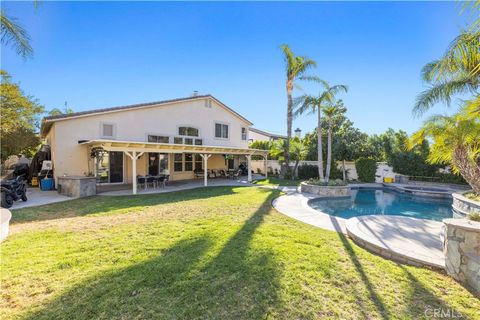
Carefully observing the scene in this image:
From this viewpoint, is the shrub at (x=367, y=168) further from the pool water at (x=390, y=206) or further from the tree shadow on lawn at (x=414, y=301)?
the tree shadow on lawn at (x=414, y=301)

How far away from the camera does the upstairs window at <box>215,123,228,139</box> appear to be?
20.9m

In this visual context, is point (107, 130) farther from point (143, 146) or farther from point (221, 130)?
point (221, 130)

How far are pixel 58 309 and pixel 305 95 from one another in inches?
584

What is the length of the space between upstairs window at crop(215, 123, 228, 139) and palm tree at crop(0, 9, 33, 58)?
16.3 metres

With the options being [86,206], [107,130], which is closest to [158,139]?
[107,130]

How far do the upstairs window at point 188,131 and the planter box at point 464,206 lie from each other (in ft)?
56.4

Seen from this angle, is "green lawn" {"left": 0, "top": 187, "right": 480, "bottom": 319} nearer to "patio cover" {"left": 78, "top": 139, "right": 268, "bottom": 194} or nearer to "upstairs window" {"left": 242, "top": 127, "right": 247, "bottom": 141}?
"patio cover" {"left": 78, "top": 139, "right": 268, "bottom": 194}

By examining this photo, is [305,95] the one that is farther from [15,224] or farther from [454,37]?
[15,224]

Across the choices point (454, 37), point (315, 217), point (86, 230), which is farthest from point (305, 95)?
point (86, 230)

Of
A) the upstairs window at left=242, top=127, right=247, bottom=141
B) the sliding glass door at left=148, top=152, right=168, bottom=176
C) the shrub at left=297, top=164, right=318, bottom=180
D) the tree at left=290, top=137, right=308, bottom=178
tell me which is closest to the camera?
the sliding glass door at left=148, top=152, right=168, bottom=176

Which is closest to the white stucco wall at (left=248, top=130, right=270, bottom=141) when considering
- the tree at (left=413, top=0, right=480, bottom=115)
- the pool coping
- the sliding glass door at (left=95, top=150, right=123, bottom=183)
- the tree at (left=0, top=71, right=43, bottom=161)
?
the sliding glass door at (left=95, top=150, right=123, bottom=183)

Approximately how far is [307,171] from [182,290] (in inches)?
785

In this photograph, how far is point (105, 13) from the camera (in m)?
10.6

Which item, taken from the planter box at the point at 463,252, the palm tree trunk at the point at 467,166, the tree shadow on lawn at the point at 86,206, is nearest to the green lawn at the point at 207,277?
the planter box at the point at 463,252
